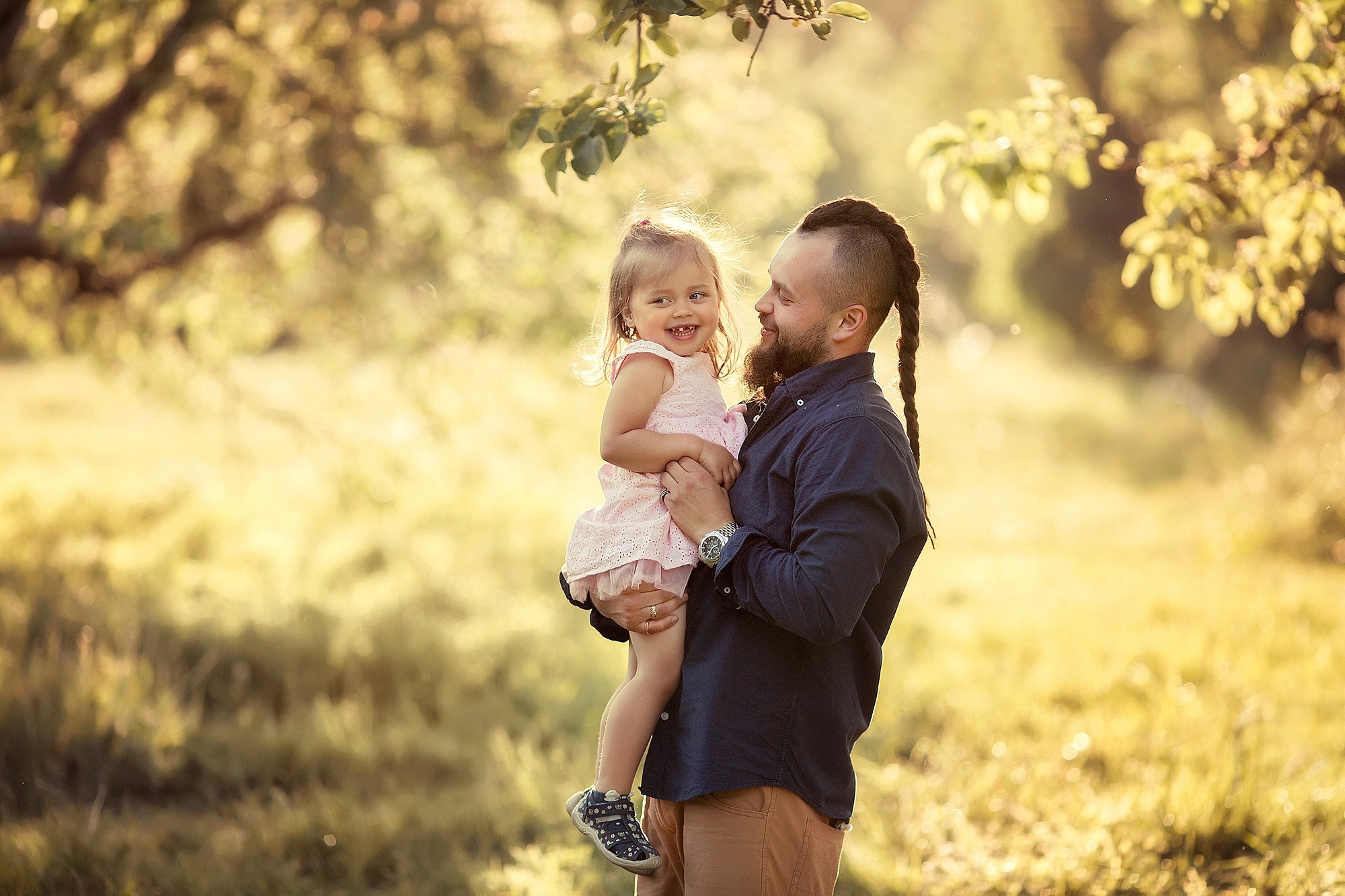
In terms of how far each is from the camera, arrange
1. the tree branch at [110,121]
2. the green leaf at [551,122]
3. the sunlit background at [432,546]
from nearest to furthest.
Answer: the green leaf at [551,122], the sunlit background at [432,546], the tree branch at [110,121]

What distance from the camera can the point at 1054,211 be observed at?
20797mm

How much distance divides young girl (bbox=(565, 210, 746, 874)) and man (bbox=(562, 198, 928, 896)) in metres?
0.05

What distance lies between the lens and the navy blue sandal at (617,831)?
261 centimetres

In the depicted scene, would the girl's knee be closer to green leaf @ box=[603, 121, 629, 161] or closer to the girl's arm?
the girl's arm

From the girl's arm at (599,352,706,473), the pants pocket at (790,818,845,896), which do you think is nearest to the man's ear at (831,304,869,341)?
the girl's arm at (599,352,706,473)

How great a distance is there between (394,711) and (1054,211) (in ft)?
58.4

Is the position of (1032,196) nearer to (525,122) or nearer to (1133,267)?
(1133,267)

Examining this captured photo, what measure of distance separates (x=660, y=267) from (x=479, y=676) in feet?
15.7

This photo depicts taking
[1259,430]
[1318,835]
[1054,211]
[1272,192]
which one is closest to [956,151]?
[1272,192]

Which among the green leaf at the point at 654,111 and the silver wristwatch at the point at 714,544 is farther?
the green leaf at the point at 654,111

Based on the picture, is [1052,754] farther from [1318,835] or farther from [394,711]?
[394,711]

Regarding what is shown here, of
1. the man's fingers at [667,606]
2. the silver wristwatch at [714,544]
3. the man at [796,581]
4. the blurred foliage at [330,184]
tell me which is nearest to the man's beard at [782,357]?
the man at [796,581]

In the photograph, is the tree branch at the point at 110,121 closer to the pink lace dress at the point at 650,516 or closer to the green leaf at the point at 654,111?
the green leaf at the point at 654,111

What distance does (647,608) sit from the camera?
261 centimetres
